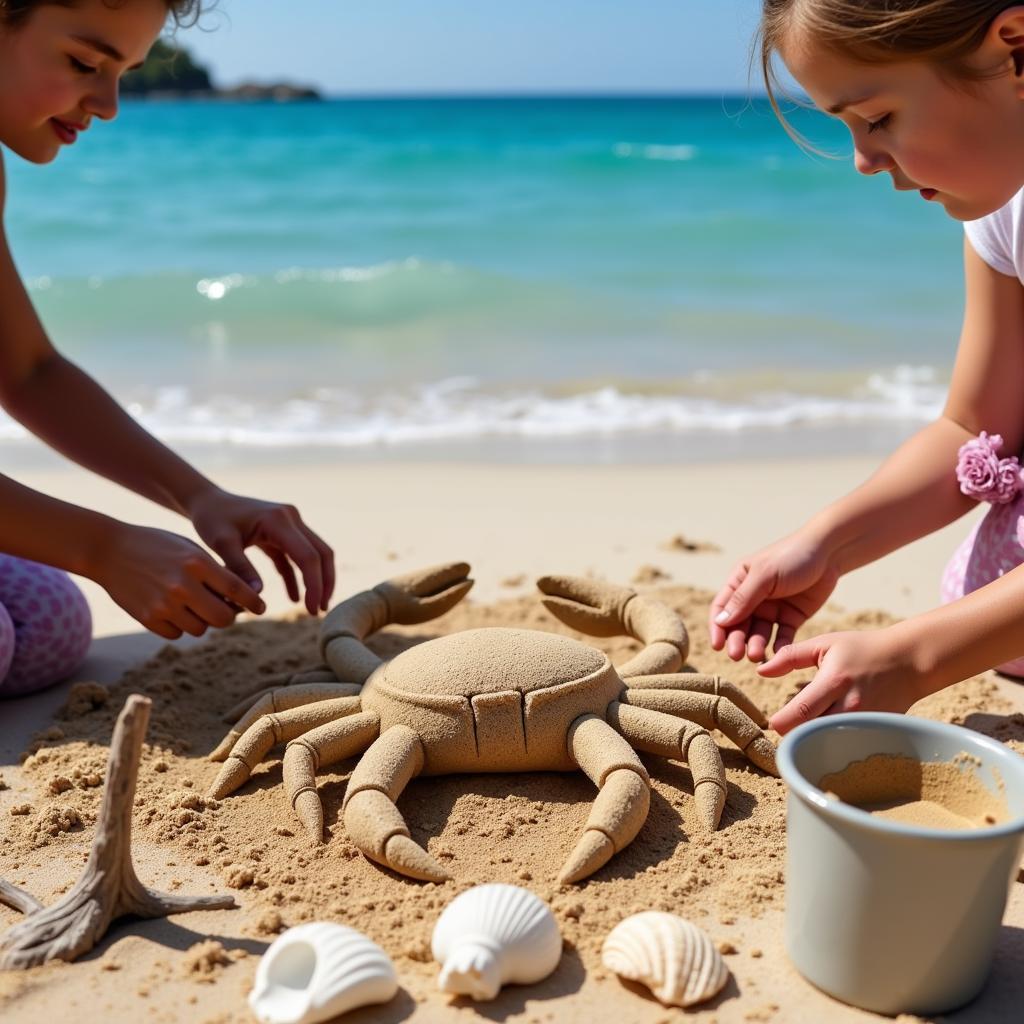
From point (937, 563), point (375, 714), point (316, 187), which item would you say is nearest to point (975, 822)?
point (375, 714)

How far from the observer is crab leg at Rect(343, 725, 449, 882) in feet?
6.24

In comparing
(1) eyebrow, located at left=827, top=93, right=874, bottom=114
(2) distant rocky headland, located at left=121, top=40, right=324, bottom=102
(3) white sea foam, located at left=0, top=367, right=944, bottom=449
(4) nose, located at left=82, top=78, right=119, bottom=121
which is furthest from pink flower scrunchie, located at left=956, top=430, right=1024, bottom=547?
(2) distant rocky headland, located at left=121, top=40, right=324, bottom=102

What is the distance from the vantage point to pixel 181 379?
6352mm

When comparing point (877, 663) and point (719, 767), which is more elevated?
point (877, 663)

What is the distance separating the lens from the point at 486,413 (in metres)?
5.62

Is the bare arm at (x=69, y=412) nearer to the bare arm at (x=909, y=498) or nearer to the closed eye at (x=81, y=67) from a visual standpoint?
the closed eye at (x=81, y=67)

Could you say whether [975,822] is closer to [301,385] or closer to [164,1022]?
[164,1022]

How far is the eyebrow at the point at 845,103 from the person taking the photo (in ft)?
6.72

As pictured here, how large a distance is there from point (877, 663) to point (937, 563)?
1.73 meters

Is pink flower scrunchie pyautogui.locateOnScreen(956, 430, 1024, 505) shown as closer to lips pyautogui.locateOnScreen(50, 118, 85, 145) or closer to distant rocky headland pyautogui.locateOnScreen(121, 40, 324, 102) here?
lips pyautogui.locateOnScreen(50, 118, 85, 145)

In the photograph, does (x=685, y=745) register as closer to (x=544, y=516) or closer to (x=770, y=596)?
(x=770, y=596)

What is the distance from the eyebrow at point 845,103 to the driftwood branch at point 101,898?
1484 millimetres

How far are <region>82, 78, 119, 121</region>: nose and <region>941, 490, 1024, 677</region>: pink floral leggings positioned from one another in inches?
81.8

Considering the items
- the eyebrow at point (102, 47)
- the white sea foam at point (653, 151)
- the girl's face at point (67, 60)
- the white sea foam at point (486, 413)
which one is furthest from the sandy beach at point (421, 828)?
the white sea foam at point (653, 151)
